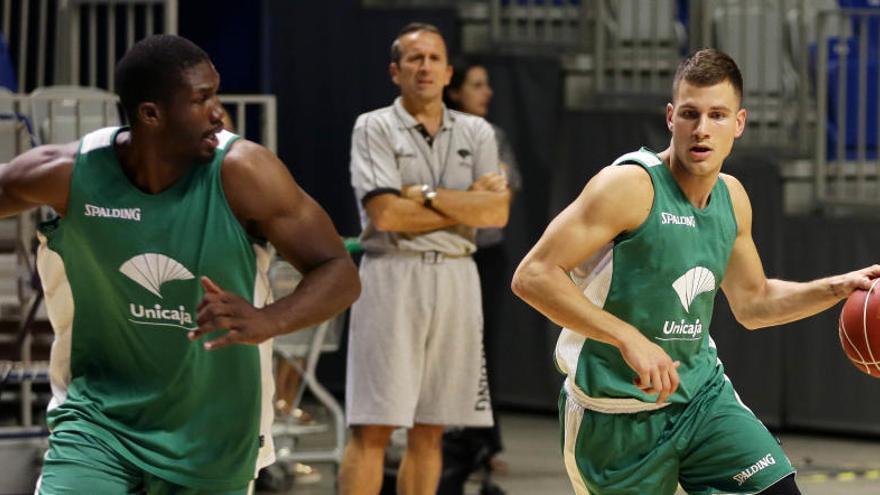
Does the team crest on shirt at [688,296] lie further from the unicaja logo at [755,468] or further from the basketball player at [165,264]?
the basketball player at [165,264]

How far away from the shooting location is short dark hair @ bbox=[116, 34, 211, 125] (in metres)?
4.19

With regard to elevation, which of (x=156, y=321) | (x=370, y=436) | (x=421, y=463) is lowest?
(x=421, y=463)

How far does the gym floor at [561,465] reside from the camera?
8.21 metres

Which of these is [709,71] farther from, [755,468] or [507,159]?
[507,159]

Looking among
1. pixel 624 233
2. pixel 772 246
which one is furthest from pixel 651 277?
pixel 772 246

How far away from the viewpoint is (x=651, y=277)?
4695mm

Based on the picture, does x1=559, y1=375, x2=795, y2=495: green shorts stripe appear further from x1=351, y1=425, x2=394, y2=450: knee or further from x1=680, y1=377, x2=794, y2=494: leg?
x1=351, y1=425, x2=394, y2=450: knee

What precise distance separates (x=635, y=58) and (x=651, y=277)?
19.5ft

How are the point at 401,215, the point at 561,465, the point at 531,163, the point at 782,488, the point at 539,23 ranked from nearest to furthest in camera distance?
the point at 782,488, the point at 401,215, the point at 561,465, the point at 531,163, the point at 539,23

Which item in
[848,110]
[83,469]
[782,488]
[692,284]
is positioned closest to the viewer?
[83,469]

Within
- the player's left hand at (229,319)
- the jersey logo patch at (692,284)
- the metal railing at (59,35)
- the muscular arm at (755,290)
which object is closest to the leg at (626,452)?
the jersey logo patch at (692,284)

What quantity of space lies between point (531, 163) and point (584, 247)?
19.4ft

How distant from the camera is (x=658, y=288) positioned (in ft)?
15.4

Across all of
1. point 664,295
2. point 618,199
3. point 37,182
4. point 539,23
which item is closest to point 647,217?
point 618,199
